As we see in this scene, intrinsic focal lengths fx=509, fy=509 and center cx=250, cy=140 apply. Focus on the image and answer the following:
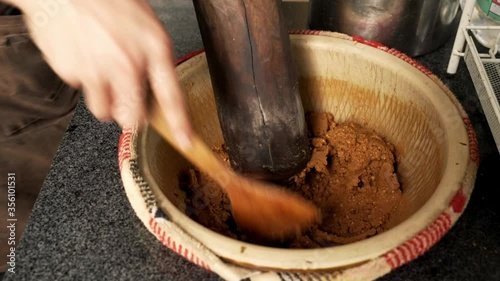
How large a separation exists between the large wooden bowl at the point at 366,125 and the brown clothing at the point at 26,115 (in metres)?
0.44

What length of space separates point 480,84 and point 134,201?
64 centimetres

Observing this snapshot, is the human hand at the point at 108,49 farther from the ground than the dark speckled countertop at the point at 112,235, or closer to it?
farther from the ground

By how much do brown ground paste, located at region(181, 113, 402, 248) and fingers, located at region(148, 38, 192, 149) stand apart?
21cm

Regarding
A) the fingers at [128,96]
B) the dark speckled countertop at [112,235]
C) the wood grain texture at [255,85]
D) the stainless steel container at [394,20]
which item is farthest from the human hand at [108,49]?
the stainless steel container at [394,20]

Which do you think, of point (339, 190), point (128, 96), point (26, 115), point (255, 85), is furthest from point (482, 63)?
point (26, 115)

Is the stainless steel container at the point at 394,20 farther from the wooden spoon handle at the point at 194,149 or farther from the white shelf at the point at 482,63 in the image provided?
the wooden spoon handle at the point at 194,149

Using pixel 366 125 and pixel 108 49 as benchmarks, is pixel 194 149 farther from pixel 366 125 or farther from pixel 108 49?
pixel 366 125

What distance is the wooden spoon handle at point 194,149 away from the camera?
0.64m

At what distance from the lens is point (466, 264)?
0.72 metres

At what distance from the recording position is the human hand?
1.68 ft

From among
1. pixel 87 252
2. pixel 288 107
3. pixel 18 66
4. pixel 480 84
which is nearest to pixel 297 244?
pixel 288 107

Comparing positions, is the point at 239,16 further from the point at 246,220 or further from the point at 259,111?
the point at 246,220

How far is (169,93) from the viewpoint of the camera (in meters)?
0.57

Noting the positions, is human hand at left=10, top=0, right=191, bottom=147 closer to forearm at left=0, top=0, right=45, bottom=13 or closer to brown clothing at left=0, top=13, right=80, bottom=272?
forearm at left=0, top=0, right=45, bottom=13
